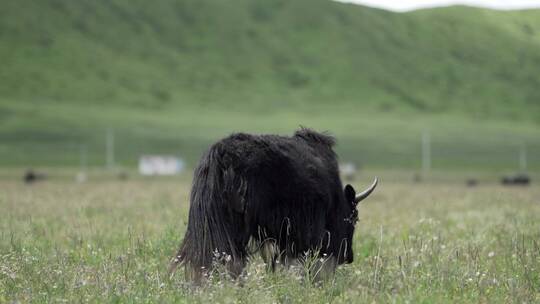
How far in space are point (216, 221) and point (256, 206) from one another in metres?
0.35

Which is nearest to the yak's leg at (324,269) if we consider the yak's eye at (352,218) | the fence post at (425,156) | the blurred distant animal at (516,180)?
the yak's eye at (352,218)

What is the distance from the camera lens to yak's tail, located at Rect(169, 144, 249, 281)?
748cm

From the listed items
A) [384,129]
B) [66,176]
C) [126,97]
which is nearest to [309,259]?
[66,176]

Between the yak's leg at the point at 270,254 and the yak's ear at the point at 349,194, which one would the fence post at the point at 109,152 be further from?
the yak's leg at the point at 270,254

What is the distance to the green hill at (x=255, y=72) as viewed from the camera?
306 feet

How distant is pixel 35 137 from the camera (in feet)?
276

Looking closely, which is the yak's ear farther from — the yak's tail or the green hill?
the green hill

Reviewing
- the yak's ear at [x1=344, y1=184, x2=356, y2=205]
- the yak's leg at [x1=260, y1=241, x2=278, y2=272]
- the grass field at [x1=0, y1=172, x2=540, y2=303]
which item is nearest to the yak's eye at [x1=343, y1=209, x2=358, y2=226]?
the yak's ear at [x1=344, y1=184, x2=356, y2=205]

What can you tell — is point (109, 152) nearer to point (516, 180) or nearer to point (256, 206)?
point (516, 180)

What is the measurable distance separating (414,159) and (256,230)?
74999mm

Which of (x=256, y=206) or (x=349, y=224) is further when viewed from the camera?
(x=349, y=224)

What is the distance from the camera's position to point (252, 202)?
7.59 metres

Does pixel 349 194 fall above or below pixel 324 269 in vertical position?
above

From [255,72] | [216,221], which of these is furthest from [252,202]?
[255,72]
